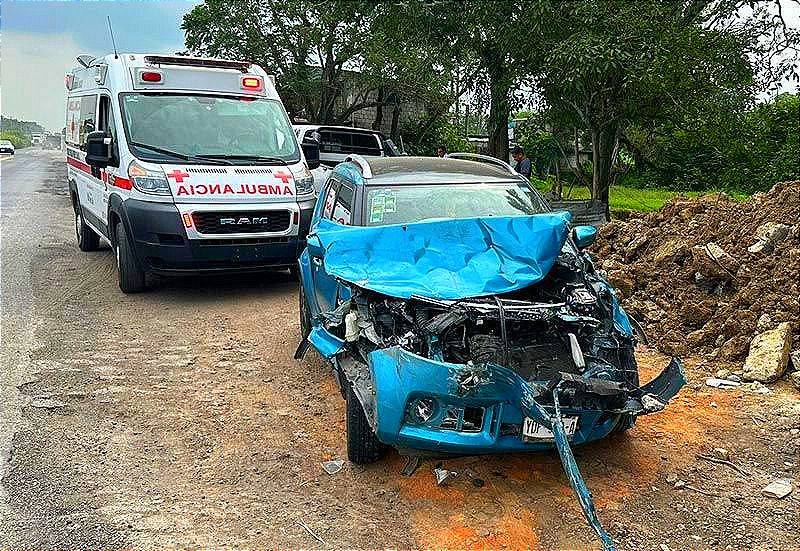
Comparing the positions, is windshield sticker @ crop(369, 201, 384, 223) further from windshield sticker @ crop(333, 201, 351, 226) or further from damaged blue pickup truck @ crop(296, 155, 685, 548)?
windshield sticker @ crop(333, 201, 351, 226)

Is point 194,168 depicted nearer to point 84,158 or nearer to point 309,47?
point 84,158

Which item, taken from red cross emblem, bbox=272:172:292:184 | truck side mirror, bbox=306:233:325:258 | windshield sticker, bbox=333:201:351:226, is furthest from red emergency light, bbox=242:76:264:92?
truck side mirror, bbox=306:233:325:258

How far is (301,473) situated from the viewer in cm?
441

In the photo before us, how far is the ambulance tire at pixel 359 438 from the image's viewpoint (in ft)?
14.1

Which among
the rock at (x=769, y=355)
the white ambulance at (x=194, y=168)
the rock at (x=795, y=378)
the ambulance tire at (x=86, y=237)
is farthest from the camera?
the ambulance tire at (x=86, y=237)

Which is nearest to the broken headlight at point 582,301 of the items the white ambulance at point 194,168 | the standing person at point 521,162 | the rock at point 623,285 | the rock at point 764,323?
the rock at point 764,323

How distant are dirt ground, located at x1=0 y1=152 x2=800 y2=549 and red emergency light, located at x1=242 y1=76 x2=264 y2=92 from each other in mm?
4131

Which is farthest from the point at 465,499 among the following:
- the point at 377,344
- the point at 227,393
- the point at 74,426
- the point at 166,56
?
the point at 166,56

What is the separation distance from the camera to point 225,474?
14.4ft

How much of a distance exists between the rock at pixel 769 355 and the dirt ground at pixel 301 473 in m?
0.16

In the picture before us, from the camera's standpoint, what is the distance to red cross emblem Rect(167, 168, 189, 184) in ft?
26.6

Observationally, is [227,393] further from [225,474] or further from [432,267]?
[432,267]

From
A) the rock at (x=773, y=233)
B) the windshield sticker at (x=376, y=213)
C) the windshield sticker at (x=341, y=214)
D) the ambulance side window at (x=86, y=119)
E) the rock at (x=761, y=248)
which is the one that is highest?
the ambulance side window at (x=86, y=119)

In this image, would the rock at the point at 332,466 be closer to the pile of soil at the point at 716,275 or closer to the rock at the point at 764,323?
the pile of soil at the point at 716,275
